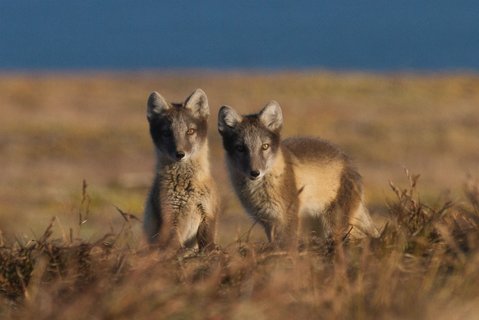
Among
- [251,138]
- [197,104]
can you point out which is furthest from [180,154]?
[251,138]

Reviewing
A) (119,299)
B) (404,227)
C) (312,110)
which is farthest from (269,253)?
(312,110)

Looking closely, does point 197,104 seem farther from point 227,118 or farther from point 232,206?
point 232,206

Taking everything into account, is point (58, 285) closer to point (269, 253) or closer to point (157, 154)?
point (269, 253)

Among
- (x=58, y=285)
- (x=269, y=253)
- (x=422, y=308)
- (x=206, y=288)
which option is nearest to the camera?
(x=422, y=308)

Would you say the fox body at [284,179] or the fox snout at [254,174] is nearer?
the fox snout at [254,174]

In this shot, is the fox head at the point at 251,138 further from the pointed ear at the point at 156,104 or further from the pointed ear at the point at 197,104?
the pointed ear at the point at 156,104

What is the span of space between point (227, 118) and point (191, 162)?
0.48 metres

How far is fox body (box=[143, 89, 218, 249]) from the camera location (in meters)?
8.75

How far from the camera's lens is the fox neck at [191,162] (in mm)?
8945

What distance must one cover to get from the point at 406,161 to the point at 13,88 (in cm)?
2003

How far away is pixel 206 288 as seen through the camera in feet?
18.4

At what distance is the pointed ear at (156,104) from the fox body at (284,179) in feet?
1.54

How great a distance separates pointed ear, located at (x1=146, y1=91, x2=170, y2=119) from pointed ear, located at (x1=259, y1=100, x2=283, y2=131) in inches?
31.1

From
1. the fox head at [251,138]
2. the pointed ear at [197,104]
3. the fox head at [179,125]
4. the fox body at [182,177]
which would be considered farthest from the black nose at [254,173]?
the pointed ear at [197,104]
